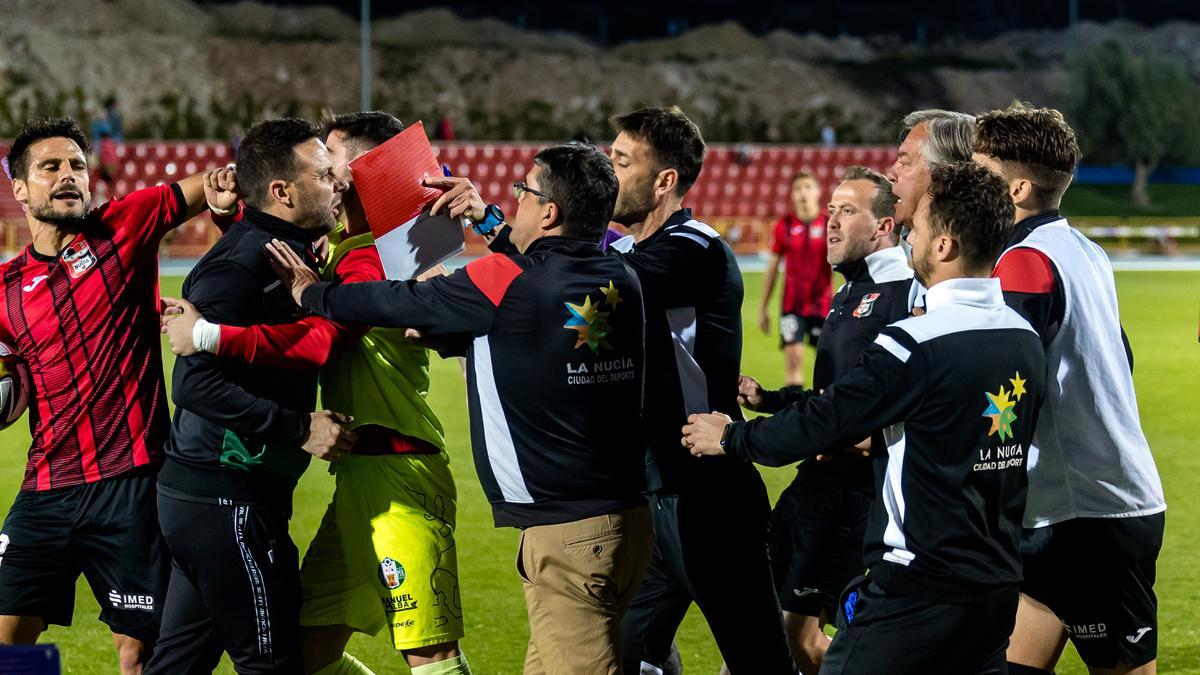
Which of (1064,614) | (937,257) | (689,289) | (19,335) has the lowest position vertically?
(1064,614)

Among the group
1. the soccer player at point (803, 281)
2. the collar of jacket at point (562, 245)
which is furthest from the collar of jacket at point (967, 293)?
the soccer player at point (803, 281)

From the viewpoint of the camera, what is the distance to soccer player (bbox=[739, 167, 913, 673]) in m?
4.99

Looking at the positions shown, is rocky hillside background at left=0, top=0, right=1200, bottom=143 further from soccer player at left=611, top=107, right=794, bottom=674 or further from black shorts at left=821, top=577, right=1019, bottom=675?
black shorts at left=821, top=577, right=1019, bottom=675

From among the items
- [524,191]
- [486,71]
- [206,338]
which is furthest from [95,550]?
[486,71]

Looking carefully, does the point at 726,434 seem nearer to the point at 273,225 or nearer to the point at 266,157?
the point at 273,225

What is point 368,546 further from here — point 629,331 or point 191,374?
point 629,331

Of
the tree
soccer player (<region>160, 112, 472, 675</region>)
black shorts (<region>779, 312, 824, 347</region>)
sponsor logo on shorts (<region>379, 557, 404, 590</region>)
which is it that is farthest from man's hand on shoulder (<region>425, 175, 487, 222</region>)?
the tree

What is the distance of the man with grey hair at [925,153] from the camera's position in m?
4.50

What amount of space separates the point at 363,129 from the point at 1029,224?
2.18 metres

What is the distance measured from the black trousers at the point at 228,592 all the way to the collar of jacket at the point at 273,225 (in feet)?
2.72

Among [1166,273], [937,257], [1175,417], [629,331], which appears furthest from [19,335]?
[1166,273]

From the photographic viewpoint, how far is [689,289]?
14.4ft

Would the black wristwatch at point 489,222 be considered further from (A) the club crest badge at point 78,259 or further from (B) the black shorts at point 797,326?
(B) the black shorts at point 797,326

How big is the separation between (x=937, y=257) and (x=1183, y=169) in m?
60.6
